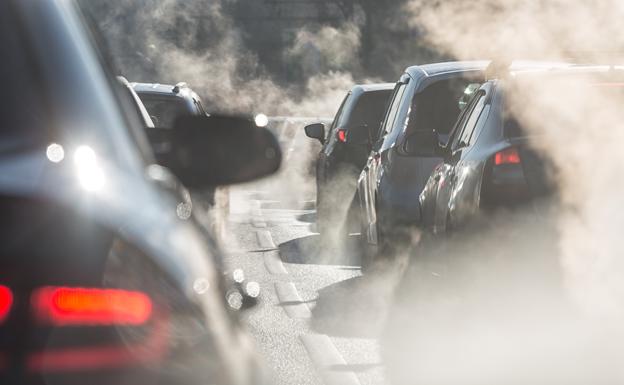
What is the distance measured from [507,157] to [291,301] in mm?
3515

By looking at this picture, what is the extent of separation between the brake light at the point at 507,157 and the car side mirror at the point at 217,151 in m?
4.26

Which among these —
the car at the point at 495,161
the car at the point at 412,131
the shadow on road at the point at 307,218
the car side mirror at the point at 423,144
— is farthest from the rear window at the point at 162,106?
the shadow on road at the point at 307,218

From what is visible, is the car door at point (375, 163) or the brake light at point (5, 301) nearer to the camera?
the brake light at point (5, 301)

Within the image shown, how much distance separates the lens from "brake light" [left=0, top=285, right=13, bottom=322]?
65.8 inches

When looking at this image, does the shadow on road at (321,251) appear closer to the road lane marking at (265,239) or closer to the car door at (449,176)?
the road lane marking at (265,239)

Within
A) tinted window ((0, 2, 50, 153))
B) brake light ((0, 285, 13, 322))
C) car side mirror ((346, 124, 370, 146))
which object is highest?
car side mirror ((346, 124, 370, 146))

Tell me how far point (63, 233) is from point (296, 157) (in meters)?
27.7

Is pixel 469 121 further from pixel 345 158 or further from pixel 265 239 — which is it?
pixel 265 239

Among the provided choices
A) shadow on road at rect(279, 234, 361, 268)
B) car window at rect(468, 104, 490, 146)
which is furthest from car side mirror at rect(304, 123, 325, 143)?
car window at rect(468, 104, 490, 146)

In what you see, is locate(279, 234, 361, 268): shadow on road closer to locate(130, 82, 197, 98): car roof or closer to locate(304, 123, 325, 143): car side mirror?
locate(304, 123, 325, 143): car side mirror

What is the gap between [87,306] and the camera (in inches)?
67.8

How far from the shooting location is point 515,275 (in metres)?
7.11

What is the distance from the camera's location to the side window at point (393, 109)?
11867mm

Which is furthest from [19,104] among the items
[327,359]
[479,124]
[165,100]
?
[165,100]
